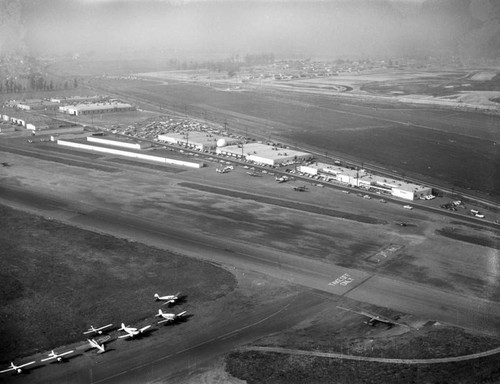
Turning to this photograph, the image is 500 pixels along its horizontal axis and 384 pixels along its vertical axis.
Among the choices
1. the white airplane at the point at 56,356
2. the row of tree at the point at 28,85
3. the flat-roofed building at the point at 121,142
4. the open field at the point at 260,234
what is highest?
the row of tree at the point at 28,85

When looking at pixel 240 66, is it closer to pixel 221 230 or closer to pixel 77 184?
pixel 77 184

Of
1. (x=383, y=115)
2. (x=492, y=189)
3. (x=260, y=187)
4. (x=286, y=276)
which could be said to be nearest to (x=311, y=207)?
(x=260, y=187)

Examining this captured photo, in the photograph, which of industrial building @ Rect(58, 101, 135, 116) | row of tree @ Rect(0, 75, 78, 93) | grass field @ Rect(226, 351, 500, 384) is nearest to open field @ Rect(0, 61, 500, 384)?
grass field @ Rect(226, 351, 500, 384)

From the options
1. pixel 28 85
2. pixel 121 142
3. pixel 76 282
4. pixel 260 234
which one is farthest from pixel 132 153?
pixel 28 85

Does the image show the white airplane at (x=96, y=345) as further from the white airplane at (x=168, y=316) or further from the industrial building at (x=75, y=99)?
the industrial building at (x=75, y=99)

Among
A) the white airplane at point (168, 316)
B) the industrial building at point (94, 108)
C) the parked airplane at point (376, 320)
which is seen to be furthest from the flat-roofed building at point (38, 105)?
the parked airplane at point (376, 320)

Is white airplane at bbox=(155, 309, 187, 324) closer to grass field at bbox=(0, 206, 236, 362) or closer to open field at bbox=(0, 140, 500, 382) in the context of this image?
grass field at bbox=(0, 206, 236, 362)
